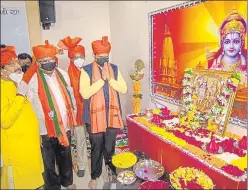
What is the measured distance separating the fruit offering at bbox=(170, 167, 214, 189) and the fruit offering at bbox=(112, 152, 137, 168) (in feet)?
0.62

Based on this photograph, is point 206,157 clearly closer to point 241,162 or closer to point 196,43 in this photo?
point 241,162

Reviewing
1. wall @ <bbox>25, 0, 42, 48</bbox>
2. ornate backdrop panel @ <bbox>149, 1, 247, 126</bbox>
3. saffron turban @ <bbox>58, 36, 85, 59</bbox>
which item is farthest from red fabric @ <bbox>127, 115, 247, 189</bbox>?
wall @ <bbox>25, 0, 42, 48</bbox>

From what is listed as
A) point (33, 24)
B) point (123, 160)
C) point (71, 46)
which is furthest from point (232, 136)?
point (33, 24)

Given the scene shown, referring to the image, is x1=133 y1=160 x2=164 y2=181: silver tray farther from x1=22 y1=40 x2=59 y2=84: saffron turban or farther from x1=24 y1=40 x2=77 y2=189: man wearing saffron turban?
x1=22 y1=40 x2=59 y2=84: saffron turban

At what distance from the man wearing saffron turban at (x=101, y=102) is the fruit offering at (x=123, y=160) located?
0.10ft

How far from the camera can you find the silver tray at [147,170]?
1045 millimetres

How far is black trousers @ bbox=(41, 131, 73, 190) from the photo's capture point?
66cm

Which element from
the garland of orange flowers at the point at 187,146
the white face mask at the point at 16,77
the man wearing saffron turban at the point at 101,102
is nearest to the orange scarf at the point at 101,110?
the man wearing saffron turban at the point at 101,102

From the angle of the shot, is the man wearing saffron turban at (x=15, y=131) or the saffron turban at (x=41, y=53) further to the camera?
the saffron turban at (x=41, y=53)

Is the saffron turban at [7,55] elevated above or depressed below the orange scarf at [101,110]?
above

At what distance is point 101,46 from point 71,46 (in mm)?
138

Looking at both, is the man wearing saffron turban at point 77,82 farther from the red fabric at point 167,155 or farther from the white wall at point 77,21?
the red fabric at point 167,155

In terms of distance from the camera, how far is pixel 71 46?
69cm

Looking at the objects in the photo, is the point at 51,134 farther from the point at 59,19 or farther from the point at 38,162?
the point at 59,19
